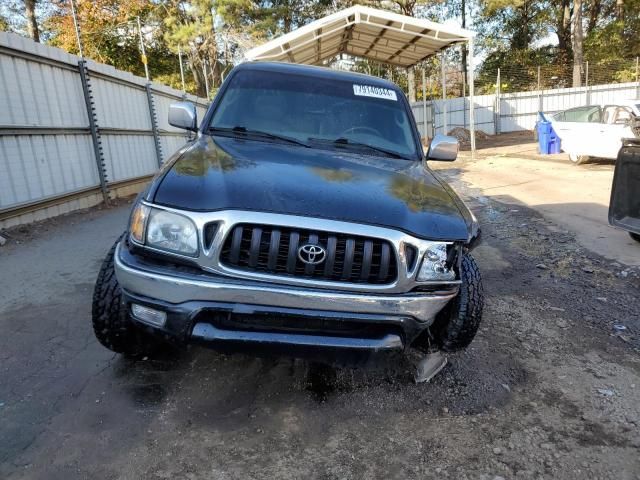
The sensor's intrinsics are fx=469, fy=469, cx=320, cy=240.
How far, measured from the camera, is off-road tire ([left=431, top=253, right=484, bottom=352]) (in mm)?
2467

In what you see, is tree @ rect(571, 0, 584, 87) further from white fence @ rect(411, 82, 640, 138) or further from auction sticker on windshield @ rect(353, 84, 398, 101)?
auction sticker on windshield @ rect(353, 84, 398, 101)

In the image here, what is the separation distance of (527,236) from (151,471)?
5.39 meters

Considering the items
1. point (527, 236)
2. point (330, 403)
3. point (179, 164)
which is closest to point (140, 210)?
point (179, 164)

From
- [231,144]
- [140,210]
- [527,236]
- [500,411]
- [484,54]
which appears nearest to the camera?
[140,210]

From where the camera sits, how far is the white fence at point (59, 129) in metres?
5.99

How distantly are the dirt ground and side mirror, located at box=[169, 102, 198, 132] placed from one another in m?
1.59

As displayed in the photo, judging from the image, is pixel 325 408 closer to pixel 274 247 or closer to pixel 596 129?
pixel 274 247

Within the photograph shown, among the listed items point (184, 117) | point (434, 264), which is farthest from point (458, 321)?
point (184, 117)

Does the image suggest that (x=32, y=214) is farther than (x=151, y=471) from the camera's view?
Yes

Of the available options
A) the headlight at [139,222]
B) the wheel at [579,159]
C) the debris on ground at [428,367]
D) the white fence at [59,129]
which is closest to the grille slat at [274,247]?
the headlight at [139,222]

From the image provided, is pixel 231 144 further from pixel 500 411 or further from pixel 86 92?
pixel 86 92

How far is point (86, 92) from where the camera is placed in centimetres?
778

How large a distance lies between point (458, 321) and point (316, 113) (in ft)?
5.91

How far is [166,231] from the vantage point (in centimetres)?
206
